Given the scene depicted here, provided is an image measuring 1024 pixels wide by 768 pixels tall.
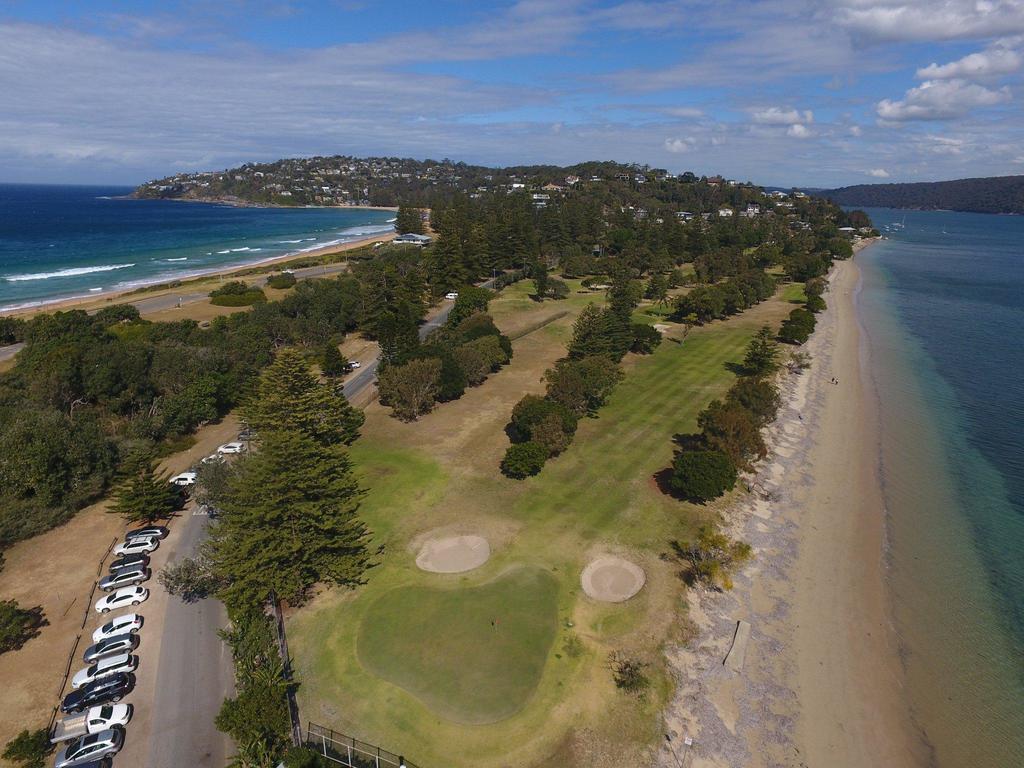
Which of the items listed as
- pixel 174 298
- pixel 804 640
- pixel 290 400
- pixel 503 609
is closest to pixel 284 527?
pixel 290 400

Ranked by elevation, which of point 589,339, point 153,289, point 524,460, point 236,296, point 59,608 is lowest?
point 59,608

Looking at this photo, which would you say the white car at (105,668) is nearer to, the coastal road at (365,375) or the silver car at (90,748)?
the silver car at (90,748)

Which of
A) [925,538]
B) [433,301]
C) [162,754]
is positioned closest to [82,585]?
[162,754]

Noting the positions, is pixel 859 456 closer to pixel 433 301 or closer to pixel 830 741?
pixel 830 741

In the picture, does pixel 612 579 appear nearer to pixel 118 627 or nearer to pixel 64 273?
pixel 118 627

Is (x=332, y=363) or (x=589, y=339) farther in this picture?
(x=589, y=339)

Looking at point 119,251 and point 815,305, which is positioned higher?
point 815,305

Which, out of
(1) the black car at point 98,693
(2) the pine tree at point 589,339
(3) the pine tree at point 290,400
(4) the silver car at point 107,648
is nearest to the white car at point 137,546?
(4) the silver car at point 107,648
